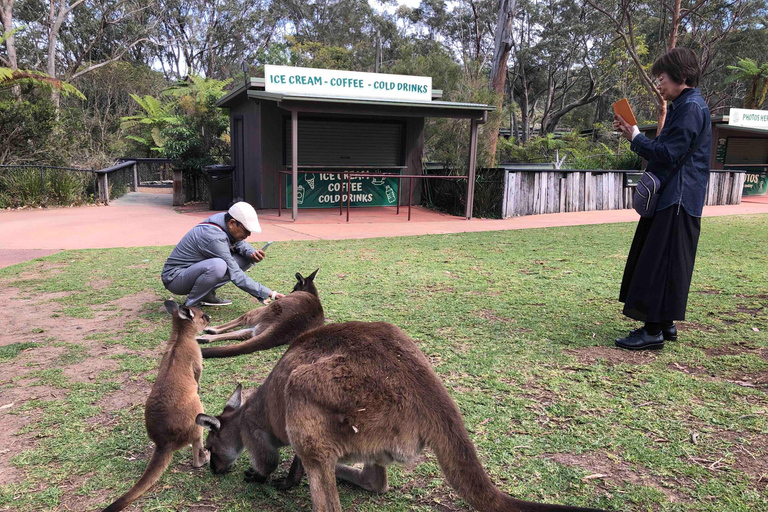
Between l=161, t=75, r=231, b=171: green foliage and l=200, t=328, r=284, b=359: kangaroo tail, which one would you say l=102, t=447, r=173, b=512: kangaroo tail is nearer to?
l=200, t=328, r=284, b=359: kangaroo tail

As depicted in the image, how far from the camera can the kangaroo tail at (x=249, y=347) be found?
409cm

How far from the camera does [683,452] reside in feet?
9.39

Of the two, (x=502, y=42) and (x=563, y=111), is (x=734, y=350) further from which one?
(x=563, y=111)

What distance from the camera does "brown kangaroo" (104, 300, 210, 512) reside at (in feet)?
8.21

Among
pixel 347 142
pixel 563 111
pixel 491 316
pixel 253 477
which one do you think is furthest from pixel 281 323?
pixel 563 111

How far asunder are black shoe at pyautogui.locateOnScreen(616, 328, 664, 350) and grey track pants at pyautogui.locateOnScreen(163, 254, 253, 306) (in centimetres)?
356

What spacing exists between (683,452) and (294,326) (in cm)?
269

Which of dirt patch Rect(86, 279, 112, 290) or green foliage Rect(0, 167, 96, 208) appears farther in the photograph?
green foliage Rect(0, 167, 96, 208)

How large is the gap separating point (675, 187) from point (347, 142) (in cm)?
1248

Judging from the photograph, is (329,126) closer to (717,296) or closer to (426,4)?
(717,296)

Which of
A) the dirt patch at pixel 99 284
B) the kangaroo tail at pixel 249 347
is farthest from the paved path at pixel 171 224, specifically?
the kangaroo tail at pixel 249 347

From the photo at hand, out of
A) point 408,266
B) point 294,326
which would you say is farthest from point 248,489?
point 408,266

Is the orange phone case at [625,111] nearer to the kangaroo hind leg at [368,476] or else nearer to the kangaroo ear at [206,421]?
Result: the kangaroo hind leg at [368,476]

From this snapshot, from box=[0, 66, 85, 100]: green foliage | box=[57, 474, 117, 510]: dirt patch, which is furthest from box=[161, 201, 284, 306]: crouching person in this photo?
box=[0, 66, 85, 100]: green foliage
